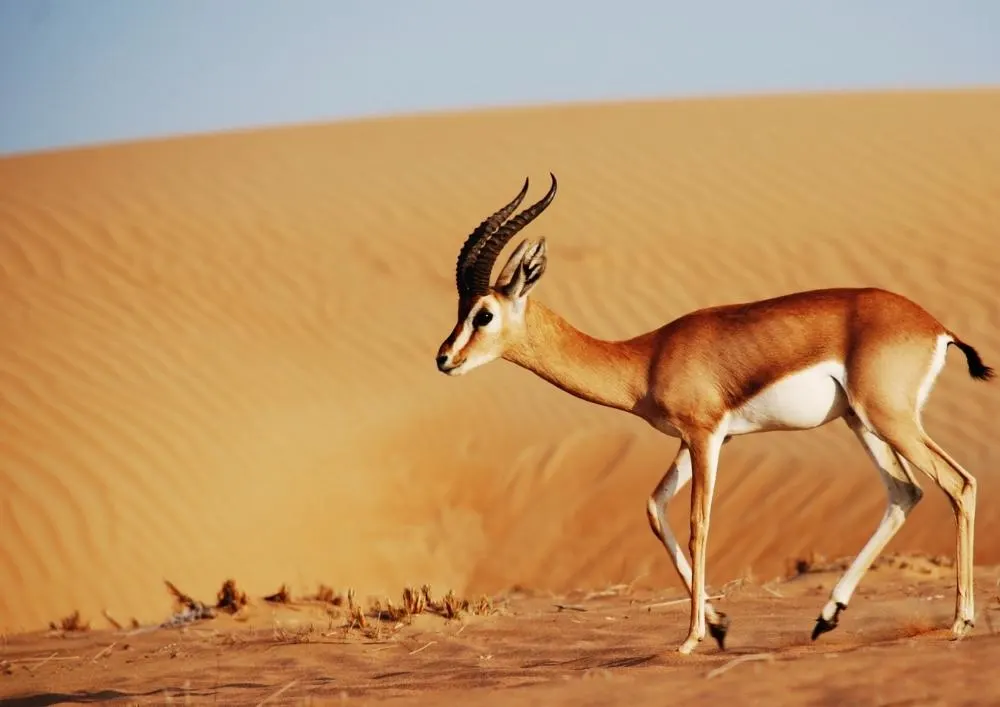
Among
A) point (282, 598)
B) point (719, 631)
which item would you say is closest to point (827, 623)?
point (719, 631)

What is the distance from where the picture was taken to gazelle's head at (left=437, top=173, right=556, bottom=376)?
8.23m

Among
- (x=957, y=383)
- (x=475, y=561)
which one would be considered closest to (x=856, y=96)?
(x=957, y=383)

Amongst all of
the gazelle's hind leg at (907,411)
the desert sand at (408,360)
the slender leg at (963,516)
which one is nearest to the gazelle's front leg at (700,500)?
the gazelle's hind leg at (907,411)

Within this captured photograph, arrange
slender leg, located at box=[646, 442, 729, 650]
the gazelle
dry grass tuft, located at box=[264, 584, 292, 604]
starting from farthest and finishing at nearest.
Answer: dry grass tuft, located at box=[264, 584, 292, 604] < slender leg, located at box=[646, 442, 729, 650] < the gazelle

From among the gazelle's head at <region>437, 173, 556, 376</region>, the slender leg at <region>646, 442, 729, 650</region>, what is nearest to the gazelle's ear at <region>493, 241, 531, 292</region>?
the gazelle's head at <region>437, 173, 556, 376</region>

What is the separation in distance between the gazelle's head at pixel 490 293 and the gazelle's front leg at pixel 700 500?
132 centimetres

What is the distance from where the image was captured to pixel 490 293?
27.5ft

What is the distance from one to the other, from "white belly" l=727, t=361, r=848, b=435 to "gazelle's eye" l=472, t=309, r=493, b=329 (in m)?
1.61

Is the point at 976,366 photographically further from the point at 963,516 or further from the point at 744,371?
the point at 744,371

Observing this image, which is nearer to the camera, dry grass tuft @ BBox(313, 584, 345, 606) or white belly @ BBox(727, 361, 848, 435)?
white belly @ BBox(727, 361, 848, 435)

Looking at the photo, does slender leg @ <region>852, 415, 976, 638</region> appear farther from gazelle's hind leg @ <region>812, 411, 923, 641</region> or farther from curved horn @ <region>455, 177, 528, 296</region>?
curved horn @ <region>455, 177, 528, 296</region>

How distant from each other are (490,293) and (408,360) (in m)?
11.1

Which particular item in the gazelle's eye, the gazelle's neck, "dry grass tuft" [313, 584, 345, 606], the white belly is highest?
the gazelle's eye

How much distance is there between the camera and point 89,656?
10047mm
